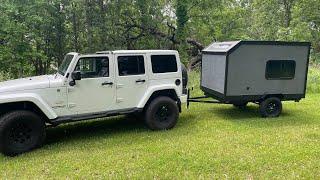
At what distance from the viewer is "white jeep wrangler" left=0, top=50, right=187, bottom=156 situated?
7.72 meters

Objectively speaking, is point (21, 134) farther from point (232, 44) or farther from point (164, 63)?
point (232, 44)

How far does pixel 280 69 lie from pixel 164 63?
3.94 metres

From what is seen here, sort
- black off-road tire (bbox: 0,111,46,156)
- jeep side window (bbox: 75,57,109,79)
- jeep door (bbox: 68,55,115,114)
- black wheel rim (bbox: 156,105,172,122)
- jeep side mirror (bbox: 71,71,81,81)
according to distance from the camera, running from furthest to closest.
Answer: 1. black wheel rim (bbox: 156,105,172,122)
2. jeep side window (bbox: 75,57,109,79)
3. jeep door (bbox: 68,55,115,114)
4. jeep side mirror (bbox: 71,71,81,81)
5. black off-road tire (bbox: 0,111,46,156)

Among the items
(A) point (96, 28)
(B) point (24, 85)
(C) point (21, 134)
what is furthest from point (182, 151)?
(A) point (96, 28)

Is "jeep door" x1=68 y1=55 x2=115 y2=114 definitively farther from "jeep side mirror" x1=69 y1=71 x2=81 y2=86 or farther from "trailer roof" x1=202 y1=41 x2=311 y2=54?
"trailer roof" x1=202 y1=41 x2=311 y2=54

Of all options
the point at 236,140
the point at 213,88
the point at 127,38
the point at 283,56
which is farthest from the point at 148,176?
the point at 127,38

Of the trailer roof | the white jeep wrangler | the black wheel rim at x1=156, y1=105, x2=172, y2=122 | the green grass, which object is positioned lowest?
the green grass

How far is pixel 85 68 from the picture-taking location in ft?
28.1

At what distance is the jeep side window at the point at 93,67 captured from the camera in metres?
8.51

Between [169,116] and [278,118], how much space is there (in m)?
3.71

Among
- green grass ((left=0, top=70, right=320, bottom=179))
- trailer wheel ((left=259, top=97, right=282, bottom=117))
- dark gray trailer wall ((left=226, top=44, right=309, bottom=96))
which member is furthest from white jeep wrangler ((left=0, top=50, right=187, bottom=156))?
trailer wheel ((left=259, top=97, right=282, bottom=117))

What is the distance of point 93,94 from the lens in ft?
28.2

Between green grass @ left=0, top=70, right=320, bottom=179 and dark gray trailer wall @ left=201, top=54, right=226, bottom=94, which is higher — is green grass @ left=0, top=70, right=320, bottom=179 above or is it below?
below

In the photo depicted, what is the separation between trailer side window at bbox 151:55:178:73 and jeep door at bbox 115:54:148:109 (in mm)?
306
